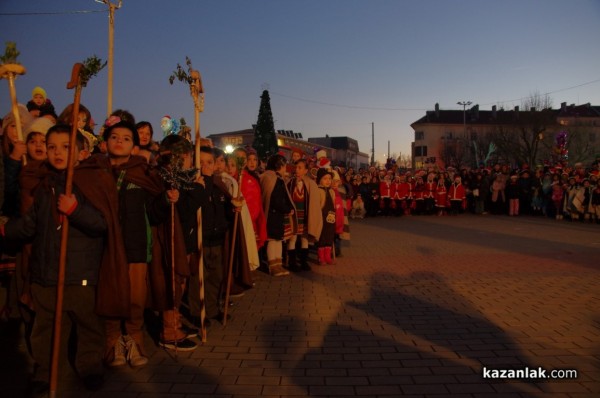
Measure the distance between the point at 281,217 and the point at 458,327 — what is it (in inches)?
149

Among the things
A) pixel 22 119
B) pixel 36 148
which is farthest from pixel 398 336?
pixel 22 119

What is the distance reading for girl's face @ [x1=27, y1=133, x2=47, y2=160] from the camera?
4262 mm

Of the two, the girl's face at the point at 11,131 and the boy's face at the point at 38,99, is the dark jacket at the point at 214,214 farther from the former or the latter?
the boy's face at the point at 38,99

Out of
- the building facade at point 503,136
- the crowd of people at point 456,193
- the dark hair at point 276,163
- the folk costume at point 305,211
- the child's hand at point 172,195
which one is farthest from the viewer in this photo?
the building facade at point 503,136

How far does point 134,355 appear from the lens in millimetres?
4402

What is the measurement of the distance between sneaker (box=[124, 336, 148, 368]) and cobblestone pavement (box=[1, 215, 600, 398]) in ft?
0.34

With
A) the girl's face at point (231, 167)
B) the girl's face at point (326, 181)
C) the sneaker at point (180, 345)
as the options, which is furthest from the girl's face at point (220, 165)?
the girl's face at point (326, 181)

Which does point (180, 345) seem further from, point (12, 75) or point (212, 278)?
point (12, 75)

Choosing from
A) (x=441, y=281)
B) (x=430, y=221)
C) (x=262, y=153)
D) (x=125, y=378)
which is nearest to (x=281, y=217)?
(x=441, y=281)

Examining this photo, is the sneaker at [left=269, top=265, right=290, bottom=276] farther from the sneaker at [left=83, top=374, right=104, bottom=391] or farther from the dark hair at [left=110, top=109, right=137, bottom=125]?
the sneaker at [left=83, top=374, right=104, bottom=391]

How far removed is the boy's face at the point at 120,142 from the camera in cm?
420

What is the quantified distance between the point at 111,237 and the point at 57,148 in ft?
2.61

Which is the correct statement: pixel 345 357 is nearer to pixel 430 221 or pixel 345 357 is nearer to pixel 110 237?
pixel 110 237

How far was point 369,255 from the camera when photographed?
1051 cm
